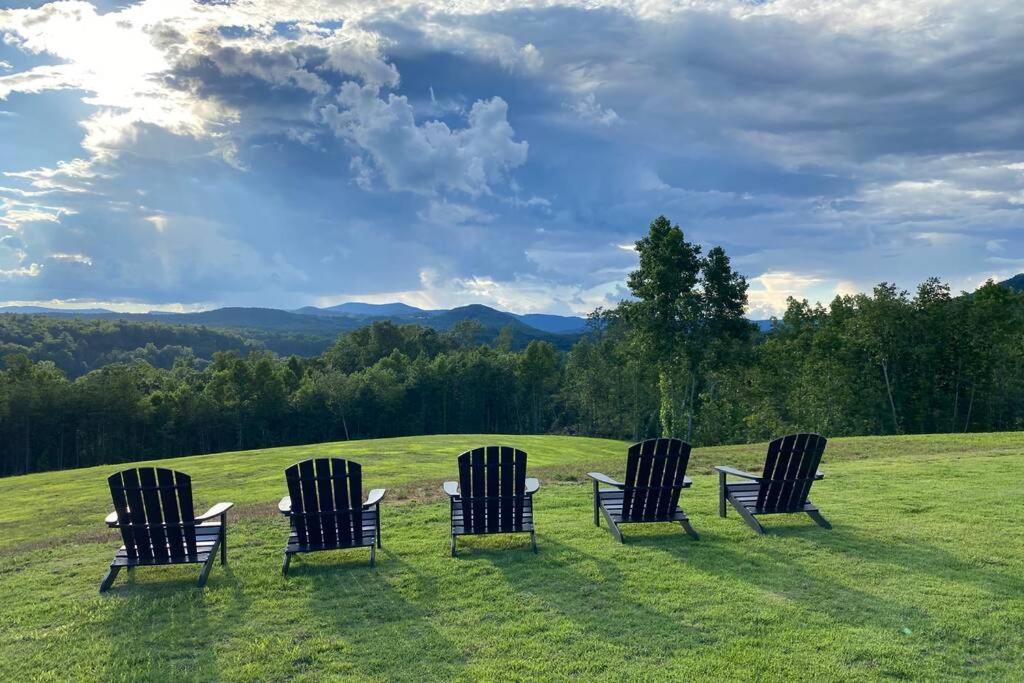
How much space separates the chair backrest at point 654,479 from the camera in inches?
290

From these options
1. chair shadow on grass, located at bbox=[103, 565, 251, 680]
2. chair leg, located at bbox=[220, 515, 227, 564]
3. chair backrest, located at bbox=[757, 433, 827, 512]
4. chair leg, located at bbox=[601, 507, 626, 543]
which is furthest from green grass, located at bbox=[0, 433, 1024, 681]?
chair backrest, located at bbox=[757, 433, 827, 512]

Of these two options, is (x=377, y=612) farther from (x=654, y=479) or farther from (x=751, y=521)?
(x=751, y=521)

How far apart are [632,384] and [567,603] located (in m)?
54.6

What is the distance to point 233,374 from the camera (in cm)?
5884

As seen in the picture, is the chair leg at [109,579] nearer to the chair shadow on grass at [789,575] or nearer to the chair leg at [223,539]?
the chair leg at [223,539]

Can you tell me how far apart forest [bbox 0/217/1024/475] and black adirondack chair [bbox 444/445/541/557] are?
26043mm

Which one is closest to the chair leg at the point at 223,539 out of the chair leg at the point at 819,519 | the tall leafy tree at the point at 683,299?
the chair leg at the point at 819,519

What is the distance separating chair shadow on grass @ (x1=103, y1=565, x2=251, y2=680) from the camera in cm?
475

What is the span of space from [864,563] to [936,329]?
113ft

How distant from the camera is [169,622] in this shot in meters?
5.62

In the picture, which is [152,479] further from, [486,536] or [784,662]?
[784,662]

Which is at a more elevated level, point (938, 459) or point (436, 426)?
point (938, 459)

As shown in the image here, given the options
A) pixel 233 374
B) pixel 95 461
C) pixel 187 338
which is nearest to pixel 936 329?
pixel 233 374

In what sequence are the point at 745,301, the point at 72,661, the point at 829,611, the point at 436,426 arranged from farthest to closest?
the point at 436,426 < the point at 745,301 < the point at 829,611 < the point at 72,661
